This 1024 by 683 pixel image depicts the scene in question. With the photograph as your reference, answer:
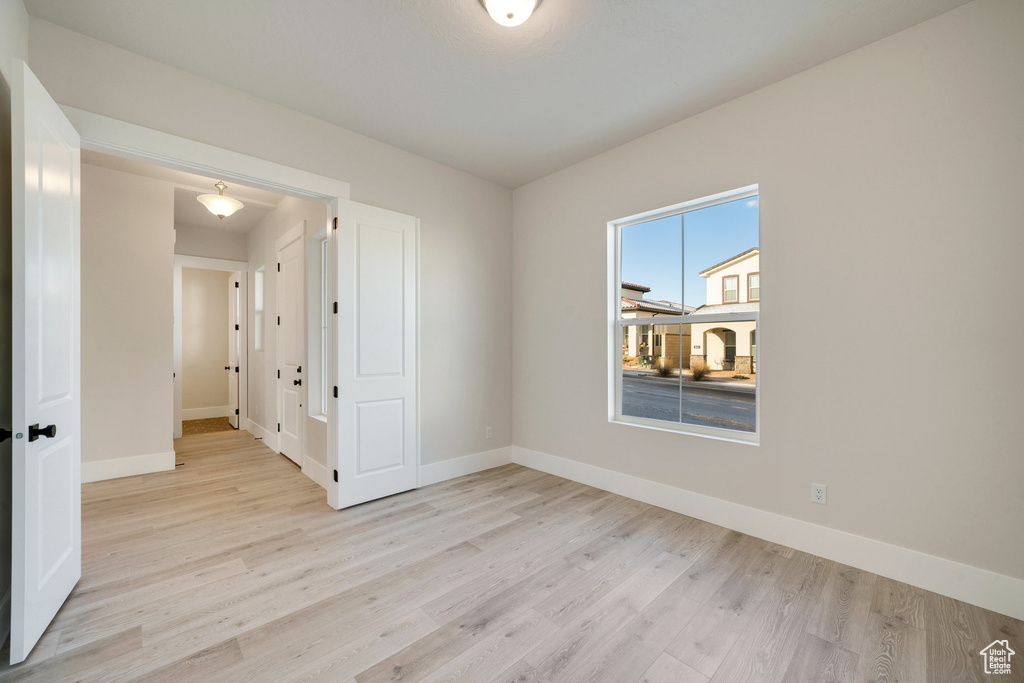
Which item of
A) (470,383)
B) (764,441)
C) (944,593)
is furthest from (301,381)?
(944,593)

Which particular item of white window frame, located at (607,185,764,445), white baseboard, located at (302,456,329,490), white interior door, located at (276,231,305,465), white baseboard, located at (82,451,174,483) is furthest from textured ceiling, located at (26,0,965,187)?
white baseboard, located at (82,451,174,483)

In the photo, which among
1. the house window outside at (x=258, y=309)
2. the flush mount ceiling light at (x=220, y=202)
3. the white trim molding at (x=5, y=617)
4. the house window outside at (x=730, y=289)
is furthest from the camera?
the house window outside at (x=258, y=309)

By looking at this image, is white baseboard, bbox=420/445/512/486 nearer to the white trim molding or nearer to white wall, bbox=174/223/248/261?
the white trim molding

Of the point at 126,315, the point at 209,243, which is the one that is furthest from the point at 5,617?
the point at 209,243

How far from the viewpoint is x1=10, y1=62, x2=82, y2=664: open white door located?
1.62m

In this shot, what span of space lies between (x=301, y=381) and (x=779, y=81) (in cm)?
465

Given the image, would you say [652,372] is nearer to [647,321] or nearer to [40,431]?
[647,321]

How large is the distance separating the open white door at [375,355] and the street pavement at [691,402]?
1.96 meters

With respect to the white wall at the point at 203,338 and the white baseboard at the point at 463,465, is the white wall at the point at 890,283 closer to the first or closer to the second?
the white baseboard at the point at 463,465

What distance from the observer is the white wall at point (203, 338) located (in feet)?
24.1

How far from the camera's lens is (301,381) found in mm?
4230

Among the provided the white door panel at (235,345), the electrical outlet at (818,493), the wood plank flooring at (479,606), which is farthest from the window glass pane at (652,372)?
the white door panel at (235,345)

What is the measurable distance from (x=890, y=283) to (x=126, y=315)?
6.23 m

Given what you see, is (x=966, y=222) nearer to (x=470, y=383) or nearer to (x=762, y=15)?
(x=762, y=15)
